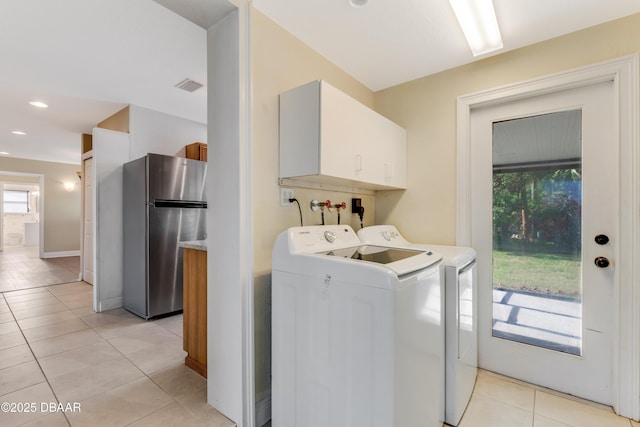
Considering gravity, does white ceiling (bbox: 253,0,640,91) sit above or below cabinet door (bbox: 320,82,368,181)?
above

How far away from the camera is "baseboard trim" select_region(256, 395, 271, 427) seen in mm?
1605

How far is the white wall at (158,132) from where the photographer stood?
146 inches

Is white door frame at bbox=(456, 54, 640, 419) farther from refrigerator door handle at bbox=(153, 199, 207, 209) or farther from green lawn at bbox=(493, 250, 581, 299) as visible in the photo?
refrigerator door handle at bbox=(153, 199, 207, 209)

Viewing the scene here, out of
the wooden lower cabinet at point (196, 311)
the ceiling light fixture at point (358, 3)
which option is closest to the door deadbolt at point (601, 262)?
the ceiling light fixture at point (358, 3)

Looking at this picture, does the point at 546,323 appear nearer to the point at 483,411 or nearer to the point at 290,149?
the point at 483,411

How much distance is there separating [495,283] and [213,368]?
6.86 feet

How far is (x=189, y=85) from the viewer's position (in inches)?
123

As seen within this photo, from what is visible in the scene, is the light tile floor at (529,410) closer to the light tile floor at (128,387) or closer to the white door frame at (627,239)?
the light tile floor at (128,387)

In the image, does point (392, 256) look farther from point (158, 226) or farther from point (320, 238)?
point (158, 226)

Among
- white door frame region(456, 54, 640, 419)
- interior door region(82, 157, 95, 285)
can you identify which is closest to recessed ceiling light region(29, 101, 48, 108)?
interior door region(82, 157, 95, 285)

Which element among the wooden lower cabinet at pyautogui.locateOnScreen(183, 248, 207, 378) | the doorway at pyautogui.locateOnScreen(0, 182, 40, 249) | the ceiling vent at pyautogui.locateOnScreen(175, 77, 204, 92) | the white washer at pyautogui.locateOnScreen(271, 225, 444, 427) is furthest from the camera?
the doorway at pyautogui.locateOnScreen(0, 182, 40, 249)

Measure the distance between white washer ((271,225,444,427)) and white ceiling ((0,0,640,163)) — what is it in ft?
4.40

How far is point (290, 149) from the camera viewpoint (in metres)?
1.74

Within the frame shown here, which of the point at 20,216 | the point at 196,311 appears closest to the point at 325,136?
the point at 196,311
